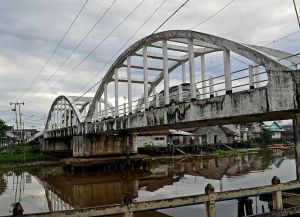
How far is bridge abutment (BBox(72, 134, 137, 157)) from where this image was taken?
120 ft

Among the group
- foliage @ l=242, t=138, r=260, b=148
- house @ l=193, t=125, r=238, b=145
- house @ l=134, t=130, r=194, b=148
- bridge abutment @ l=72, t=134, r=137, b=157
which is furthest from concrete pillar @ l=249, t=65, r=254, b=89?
foliage @ l=242, t=138, r=260, b=148

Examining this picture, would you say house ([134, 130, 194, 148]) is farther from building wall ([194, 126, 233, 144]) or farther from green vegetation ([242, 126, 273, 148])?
green vegetation ([242, 126, 273, 148])

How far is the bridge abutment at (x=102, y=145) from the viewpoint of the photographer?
36.7 m

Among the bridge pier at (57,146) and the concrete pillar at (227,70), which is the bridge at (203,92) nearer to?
the concrete pillar at (227,70)

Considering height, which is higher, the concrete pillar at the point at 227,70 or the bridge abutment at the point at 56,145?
the concrete pillar at the point at 227,70

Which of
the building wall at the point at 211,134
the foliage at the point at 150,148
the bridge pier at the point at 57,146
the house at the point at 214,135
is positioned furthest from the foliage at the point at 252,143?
the bridge pier at the point at 57,146

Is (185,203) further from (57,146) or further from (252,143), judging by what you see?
(252,143)

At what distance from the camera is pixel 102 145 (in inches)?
1471

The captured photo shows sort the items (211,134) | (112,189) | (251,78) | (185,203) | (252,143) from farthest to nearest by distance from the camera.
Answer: (252,143)
(211,134)
(112,189)
(251,78)
(185,203)

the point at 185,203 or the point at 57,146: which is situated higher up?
the point at 57,146

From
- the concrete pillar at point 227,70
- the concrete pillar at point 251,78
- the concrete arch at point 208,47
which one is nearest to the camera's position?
the concrete arch at point 208,47

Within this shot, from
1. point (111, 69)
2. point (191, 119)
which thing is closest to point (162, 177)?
point (111, 69)

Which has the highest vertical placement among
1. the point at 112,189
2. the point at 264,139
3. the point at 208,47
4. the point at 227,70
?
the point at 208,47

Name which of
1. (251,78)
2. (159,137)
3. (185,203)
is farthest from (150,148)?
(185,203)
